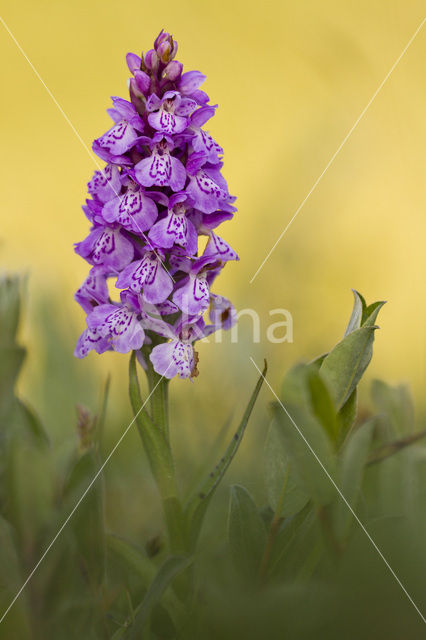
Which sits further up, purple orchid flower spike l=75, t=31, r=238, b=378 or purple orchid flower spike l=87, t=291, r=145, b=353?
purple orchid flower spike l=75, t=31, r=238, b=378

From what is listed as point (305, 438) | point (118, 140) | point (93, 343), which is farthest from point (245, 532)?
point (118, 140)

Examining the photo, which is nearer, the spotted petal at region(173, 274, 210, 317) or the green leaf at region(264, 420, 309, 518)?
the green leaf at region(264, 420, 309, 518)

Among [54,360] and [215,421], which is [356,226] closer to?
[215,421]

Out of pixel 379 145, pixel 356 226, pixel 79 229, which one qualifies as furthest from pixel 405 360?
pixel 79 229

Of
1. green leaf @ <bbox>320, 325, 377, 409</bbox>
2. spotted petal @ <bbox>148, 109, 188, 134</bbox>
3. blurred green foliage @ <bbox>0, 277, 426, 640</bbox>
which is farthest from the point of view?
spotted petal @ <bbox>148, 109, 188, 134</bbox>

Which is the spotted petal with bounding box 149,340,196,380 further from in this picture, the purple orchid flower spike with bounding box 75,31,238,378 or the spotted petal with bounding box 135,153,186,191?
the spotted petal with bounding box 135,153,186,191

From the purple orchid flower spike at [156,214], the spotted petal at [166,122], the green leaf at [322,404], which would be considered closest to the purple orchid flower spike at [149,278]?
the purple orchid flower spike at [156,214]

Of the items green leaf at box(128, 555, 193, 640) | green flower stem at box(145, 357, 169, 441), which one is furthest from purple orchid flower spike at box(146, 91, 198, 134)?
green leaf at box(128, 555, 193, 640)
